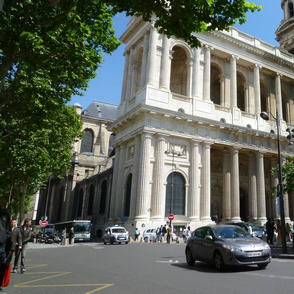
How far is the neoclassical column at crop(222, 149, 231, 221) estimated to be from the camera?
100ft

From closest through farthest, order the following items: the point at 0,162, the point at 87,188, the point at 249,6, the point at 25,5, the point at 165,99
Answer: the point at 249,6 < the point at 25,5 < the point at 0,162 < the point at 165,99 < the point at 87,188

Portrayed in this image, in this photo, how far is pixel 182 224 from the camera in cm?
Answer: 2744

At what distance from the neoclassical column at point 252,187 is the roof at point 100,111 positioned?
31674mm

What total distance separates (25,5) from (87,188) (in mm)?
35723

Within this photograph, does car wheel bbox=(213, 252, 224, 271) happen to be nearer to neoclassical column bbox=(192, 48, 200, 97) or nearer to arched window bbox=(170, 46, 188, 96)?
neoclassical column bbox=(192, 48, 200, 97)

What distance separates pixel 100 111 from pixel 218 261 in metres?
55.1

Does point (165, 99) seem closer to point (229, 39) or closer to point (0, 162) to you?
point (229, 39)

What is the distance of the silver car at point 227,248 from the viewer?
839 centimetres

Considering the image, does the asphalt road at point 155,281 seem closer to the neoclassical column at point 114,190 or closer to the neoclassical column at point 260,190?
the neoclassical column at point 114,190

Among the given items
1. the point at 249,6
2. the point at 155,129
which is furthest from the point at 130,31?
the point at 249,6

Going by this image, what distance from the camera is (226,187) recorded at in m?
31.2

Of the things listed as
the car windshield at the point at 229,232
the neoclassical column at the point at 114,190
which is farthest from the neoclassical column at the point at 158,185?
the car windshield at the point at 229,232

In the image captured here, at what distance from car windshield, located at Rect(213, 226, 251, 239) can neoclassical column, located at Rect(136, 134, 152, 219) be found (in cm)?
1675

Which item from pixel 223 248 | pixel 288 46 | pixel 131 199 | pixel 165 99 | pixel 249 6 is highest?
pixel 288 46
